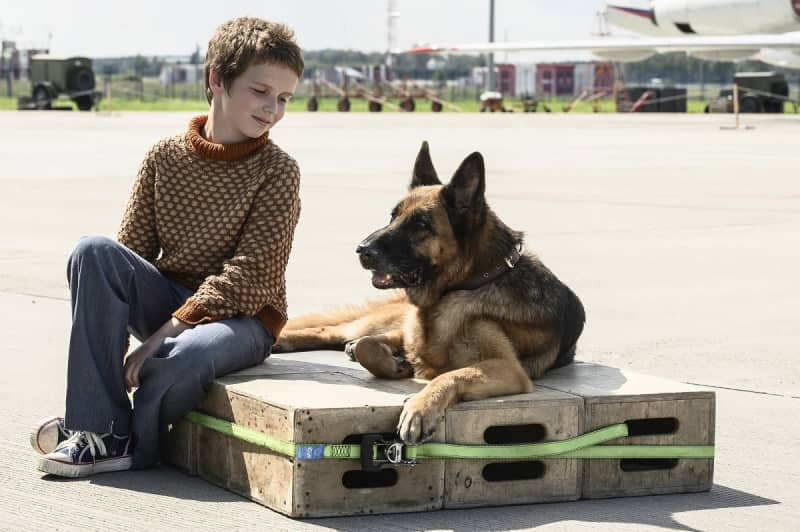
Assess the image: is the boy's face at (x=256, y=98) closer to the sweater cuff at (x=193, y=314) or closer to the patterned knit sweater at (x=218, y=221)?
the patterned knit sweater at (x=218, y=221)

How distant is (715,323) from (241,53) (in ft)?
15.0

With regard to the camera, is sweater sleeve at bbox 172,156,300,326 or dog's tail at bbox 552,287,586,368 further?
dog's tail at bbox 552,287,586,368

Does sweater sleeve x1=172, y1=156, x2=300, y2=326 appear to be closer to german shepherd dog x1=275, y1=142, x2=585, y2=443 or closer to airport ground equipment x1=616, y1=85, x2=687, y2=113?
german shepherd dog x1=275, y1=142, x2=585, y2=443

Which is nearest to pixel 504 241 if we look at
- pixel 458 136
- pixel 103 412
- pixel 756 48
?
pixel 103 412

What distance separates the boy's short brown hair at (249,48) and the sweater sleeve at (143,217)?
44cm

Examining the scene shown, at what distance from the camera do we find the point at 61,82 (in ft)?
208

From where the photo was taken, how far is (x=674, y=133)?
116ft

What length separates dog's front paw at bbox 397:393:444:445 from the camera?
4.51 metres

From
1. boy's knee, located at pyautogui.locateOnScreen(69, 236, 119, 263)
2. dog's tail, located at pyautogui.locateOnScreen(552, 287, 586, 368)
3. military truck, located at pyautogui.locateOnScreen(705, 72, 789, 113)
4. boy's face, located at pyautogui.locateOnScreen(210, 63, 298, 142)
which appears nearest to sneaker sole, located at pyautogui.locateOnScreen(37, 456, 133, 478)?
boy's knee, located at pyautogui.locateOnScreen(69, 236, 119, 263)

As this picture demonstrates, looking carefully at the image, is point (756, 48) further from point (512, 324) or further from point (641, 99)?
point (512, 324)

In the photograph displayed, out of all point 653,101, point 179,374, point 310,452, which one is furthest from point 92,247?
point 653,101

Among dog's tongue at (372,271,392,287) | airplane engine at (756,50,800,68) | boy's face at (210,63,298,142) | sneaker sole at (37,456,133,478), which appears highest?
airplane engine at (756,50,800,68)

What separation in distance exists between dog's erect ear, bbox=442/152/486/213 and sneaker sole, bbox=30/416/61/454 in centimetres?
168

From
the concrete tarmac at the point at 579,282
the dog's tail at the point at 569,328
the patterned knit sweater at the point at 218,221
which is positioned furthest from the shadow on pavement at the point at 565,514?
the patterned knit sweater at the point at 218,221
